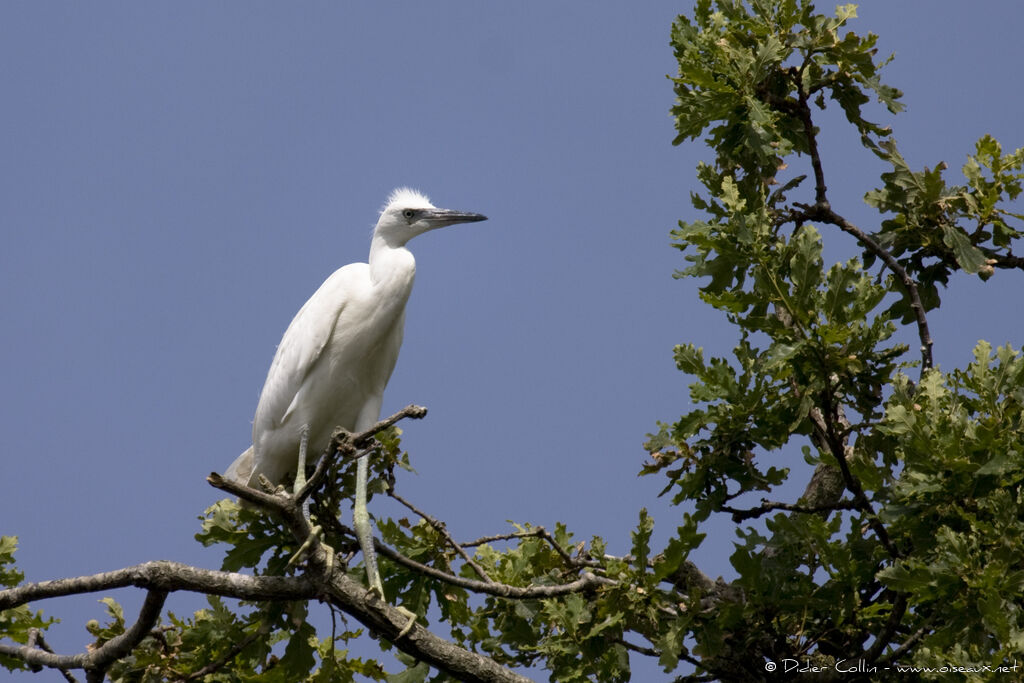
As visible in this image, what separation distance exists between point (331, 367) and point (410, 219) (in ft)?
3.81

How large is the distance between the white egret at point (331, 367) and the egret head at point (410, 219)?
0.76 feet

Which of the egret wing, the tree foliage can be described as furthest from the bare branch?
the egret wing

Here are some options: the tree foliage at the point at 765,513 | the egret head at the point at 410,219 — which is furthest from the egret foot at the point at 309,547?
the egret head at the point at 410,219

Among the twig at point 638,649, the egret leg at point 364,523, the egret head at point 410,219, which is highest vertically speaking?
the egret head at point 410,219

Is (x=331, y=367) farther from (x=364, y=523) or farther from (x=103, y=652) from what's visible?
(x=103, y=652)

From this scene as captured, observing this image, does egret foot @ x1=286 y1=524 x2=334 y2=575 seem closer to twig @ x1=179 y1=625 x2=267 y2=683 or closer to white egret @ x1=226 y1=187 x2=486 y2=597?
twig @ x1=179 y1=625 x2=267 y2=683

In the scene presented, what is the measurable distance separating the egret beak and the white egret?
392 mm

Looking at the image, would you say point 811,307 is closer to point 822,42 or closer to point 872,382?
point 872,382

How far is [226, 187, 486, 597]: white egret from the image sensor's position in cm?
659

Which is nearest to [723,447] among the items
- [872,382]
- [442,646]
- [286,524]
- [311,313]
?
[872,382]

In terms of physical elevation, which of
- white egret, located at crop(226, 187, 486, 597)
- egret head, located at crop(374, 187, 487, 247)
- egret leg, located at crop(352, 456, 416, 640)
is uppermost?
egret head, located at crop(374, 187, 487, 247)

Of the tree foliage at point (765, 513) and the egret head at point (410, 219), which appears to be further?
the egret head at point (410, 219)

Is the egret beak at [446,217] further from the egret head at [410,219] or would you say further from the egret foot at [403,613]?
the egret foot at [403,613]

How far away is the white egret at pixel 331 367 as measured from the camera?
6586 mm
